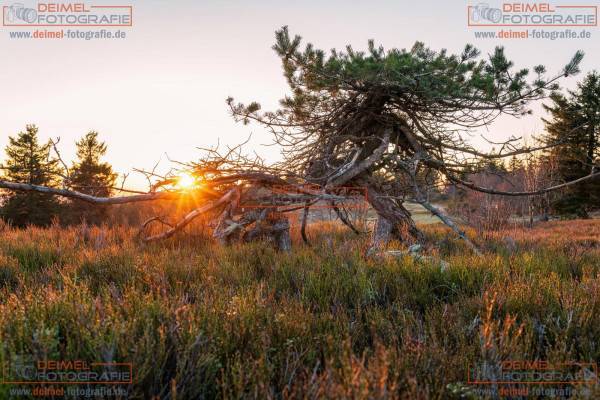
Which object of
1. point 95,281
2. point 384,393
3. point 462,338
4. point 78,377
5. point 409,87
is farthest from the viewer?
point 409,87

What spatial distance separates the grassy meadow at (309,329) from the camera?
62.4 inches

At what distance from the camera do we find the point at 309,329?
7.06 ft

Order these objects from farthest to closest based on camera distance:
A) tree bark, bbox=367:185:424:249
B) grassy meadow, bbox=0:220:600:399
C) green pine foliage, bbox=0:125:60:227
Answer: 1. green pine foliage, bbox=0:125:60:227
2. tree bark, bbox=367:185:424:249
3. grassy meadow, bbox=0:220:600:399

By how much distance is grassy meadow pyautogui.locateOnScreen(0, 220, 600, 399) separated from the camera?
1.58 metres

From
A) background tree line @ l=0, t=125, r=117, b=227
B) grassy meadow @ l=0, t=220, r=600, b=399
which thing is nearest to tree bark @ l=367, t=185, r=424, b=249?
grassy meadow @ l=0, t=220, r=600, b=399

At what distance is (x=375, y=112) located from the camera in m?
6.84

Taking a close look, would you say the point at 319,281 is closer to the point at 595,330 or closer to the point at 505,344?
the point at 505,344

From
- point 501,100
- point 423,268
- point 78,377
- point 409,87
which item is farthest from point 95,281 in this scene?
point 501,100

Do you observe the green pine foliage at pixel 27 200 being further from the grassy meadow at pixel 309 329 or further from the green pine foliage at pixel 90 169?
the grassy meadow at pixel 309 329

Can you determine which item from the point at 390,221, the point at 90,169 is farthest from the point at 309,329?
the point at 90,169

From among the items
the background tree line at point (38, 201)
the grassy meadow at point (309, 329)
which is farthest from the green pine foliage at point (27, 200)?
the grassy meadow at point (309, 329)

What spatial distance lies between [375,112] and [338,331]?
5.46 m

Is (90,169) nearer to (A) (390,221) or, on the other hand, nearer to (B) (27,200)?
(B) (27,200)

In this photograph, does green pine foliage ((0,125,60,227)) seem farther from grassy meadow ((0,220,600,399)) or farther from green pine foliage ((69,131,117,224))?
grassy meadow ((0,220,600,399))
